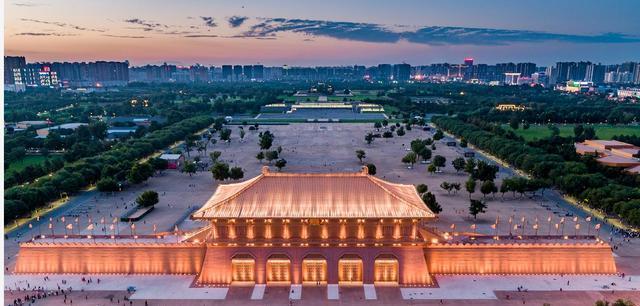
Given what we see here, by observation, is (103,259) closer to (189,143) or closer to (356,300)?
(356,300)

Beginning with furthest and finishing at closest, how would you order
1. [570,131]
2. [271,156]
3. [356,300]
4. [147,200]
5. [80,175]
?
[570,131]
[271,156]
[80,175]
[147,200]
[356,300]

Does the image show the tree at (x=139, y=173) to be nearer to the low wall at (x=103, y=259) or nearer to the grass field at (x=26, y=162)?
the grass field at (x=26, y=162)

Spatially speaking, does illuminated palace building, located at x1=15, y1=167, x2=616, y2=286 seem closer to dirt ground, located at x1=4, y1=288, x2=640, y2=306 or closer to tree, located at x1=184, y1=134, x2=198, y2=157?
dirt ground, located at x1=4, y1=288, x2=640, y2=306

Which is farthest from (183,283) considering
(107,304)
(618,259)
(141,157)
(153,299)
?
(141,157)

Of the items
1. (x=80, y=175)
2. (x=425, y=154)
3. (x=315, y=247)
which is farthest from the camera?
(x=425, y=154)

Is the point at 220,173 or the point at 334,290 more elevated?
the point at 220,173

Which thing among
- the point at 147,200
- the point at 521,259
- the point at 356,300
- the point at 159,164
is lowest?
the point at 356,300

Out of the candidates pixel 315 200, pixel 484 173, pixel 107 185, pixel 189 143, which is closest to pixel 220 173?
pixel 107 185
